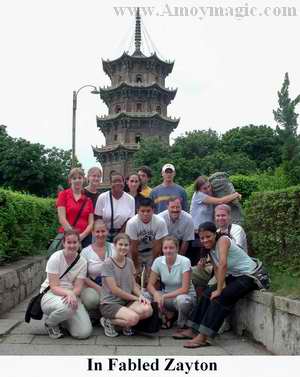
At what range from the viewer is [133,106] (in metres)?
41.1

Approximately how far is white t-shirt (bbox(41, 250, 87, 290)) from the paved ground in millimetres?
549

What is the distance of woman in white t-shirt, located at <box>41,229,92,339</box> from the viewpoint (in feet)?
15.0

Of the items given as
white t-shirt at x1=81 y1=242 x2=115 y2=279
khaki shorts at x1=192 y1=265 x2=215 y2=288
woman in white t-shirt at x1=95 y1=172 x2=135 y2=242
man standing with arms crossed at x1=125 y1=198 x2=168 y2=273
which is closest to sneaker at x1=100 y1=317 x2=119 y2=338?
white t-shirt at x1=81 y1=242 x2=115 y2=279

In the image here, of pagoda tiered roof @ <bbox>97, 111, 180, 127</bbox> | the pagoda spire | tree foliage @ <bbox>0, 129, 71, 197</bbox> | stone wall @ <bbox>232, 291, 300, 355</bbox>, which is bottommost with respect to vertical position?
stone wall @ <bbox>232, 291, 300, 355</bbox>

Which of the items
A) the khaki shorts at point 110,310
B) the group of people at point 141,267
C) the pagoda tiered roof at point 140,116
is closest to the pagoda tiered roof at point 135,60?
the pagoda tiered roof at point 140,116

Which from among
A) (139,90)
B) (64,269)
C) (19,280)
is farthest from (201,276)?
(139,90)

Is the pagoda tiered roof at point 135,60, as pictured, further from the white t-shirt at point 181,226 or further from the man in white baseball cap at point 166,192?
the white t-shirt at point 181,226

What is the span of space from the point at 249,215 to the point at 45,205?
5154mm

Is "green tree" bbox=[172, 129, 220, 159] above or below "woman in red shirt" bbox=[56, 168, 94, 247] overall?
above

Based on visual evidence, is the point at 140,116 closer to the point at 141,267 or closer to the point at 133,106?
the point at 133,106

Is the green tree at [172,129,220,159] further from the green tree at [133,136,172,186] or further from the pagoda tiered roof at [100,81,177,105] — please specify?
the pagoda tiered roof at [100,81,177,105]

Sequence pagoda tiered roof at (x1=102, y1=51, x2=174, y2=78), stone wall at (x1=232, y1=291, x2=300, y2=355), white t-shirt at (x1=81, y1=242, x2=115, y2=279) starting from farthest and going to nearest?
1. pagoda tiered roof at (x1=102, y1=51, x2=174, y2=78)
2. white t-shirt at (x1=81, y1=242, x2=115, y2=279)
3. stone wall at (x1=232, y1=291, x2=300, y2=355)

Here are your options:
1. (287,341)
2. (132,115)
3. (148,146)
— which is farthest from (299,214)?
(132,115)

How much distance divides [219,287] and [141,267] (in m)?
1.29
